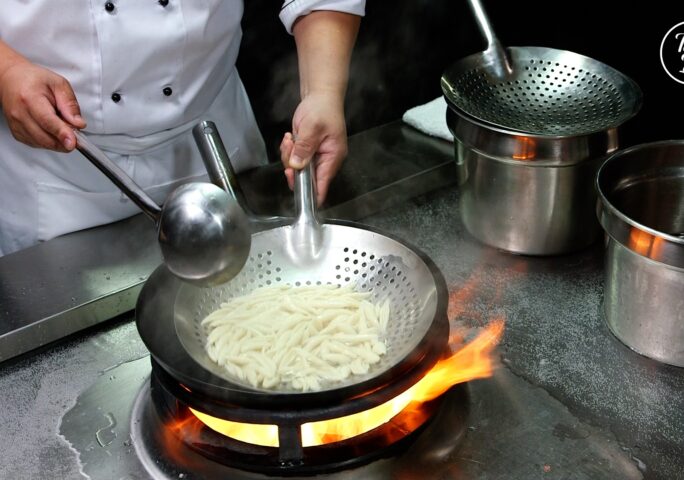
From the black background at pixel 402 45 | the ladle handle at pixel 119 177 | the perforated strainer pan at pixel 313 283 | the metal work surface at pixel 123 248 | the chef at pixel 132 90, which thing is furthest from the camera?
the black background at pixel 402 45

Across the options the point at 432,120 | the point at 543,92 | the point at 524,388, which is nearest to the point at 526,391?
the point at 524,388

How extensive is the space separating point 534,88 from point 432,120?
42 centimetres

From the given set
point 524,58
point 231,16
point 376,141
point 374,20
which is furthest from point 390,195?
point 374,20

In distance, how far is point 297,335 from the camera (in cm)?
142

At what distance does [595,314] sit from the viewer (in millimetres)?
1649

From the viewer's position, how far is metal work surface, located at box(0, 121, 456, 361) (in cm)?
157

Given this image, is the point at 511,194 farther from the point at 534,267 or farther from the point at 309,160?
the point at 309,160

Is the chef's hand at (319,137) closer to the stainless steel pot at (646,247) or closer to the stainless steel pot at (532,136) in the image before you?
the stainless steel pot at (532,136)

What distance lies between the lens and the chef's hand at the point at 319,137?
1644 mm

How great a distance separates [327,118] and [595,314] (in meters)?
0.75

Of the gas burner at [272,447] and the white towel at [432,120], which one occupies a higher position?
the white towel at [432,120]

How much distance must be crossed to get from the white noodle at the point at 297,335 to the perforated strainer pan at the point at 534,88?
0.58m

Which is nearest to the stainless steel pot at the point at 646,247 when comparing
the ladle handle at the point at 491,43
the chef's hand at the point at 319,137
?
the ladle handle at the point at 491,43

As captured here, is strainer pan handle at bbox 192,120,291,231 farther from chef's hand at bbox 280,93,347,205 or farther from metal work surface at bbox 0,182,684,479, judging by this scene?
metal work surface at bbox 0,182,684,479
